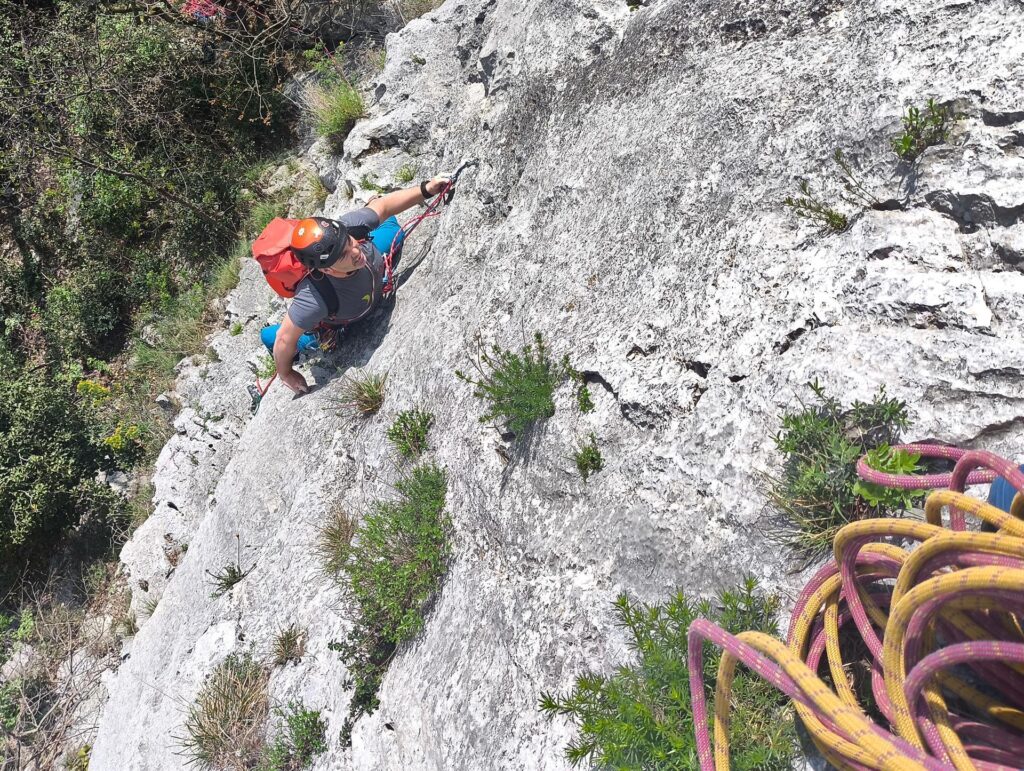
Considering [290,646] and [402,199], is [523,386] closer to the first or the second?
[290,646]

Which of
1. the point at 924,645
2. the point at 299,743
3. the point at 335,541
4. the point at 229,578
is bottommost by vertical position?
the point at 299,743

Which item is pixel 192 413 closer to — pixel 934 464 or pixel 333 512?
pixel 333 512

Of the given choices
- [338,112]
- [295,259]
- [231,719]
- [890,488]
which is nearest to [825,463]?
[890,488]

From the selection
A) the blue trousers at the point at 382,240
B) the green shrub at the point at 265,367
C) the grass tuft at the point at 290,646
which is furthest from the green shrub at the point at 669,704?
the green shrub at the point at 265,367

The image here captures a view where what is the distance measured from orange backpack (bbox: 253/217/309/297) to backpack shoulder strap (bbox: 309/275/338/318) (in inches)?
4.7

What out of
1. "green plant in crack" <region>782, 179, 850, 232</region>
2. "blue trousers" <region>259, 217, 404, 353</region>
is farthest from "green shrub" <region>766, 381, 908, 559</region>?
"blue trousers" <region>259, 217, 404, 353</region>

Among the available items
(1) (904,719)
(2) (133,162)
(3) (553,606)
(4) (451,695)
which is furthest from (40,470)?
(1) (904,719)

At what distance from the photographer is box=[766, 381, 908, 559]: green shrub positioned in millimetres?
2689

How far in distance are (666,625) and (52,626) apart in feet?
26.9

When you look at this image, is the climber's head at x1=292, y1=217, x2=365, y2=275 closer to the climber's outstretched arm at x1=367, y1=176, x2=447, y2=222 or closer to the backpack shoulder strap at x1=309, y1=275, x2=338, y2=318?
the backpack shoulder strap at x1=309, y1=275, x2=338, y2=318

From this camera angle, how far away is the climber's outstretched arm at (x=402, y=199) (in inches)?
235

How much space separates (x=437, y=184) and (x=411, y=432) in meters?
2.48

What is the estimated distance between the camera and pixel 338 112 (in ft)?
27.0

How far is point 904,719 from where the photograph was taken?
209 cm
